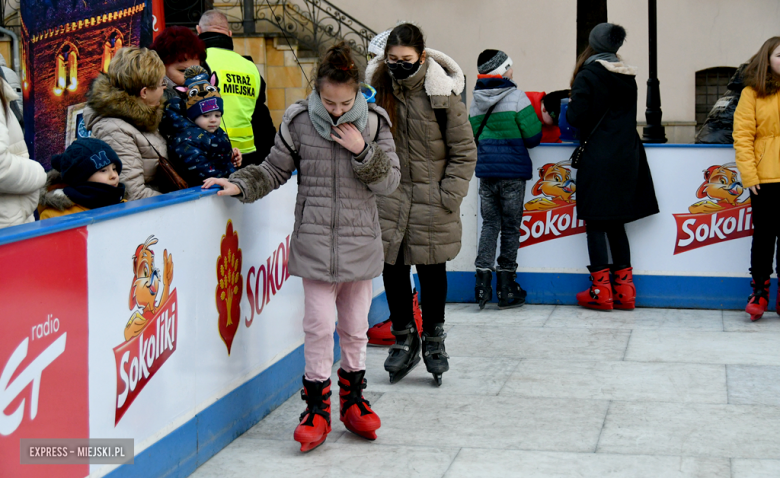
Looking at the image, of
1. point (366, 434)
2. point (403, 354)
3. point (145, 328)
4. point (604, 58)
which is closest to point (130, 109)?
point (145, 328)

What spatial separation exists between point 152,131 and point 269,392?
4.79ft

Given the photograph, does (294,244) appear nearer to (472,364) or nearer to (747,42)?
(472,364)

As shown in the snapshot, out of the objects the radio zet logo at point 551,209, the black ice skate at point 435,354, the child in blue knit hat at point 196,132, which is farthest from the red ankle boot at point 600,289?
the child in blue knit hat at point 196,132

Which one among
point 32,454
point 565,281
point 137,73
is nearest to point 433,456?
point 32,454

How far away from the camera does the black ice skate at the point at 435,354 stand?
17.3 feet

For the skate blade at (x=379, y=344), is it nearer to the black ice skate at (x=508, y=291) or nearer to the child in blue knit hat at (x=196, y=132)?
the black ice skate at (x=508, y=291)

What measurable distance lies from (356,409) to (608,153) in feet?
11.7

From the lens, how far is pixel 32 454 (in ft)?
9.37

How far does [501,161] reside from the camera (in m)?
7.23

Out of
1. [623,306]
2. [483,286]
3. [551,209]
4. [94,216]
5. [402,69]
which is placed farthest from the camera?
[551,209]

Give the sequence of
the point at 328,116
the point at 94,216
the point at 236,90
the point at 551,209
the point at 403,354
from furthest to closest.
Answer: the point at 551,209
the point at 236,90
the point at 403,354
the point at 328,116
the point at 94,216

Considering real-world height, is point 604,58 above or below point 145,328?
above

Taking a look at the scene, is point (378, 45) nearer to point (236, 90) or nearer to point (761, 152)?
point (236, 90)

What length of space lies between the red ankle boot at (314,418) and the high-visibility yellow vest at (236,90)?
7.21 ft
